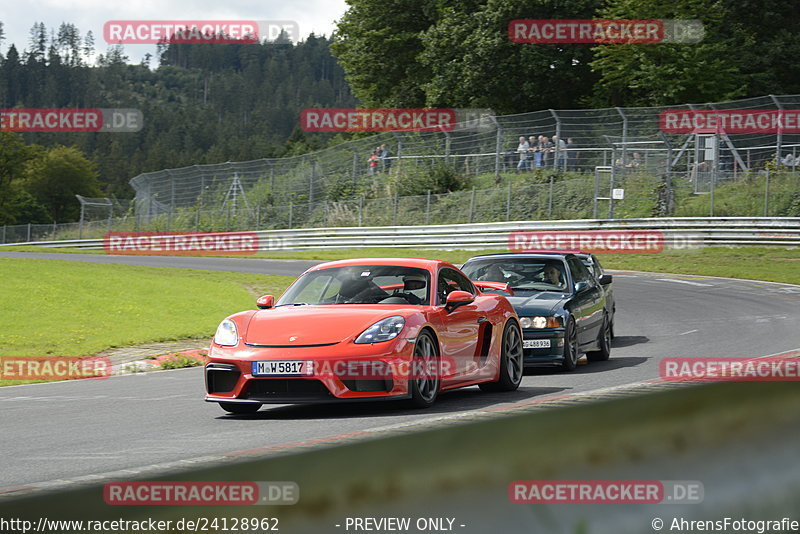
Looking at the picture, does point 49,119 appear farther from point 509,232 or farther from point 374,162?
point 509,232

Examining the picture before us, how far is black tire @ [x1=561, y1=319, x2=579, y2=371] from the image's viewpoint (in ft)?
41.1

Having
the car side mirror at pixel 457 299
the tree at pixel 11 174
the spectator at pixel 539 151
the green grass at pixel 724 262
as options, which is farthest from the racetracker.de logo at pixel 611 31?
the tree at pixel 11 174

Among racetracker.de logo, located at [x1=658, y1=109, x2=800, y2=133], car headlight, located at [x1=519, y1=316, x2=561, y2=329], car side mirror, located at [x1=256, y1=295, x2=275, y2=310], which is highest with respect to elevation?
racetracker.de logo, located at [x1=658, y1=109, x2=800, y2=133]

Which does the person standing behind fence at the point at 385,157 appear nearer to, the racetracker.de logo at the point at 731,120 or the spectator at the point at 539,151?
the spectator at the point at 539,151

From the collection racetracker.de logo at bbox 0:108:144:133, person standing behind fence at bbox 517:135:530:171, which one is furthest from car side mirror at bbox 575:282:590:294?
person standing behind fence at bbox 517:135:530:171

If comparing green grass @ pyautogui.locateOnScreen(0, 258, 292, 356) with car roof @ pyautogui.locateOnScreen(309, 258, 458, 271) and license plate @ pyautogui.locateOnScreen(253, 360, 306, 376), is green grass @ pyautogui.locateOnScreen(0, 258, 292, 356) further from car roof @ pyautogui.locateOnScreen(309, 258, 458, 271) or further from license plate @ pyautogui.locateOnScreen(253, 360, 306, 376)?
license plate @ pyautogui.locateOnScreen(253, 360, 306, 376)

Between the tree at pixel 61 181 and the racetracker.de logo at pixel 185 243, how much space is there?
73.1 meters

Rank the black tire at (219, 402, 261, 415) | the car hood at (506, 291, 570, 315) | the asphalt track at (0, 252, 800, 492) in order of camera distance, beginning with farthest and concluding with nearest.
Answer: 1. the car hood at (506, 291, 570, 315)
2. the black tire at (219, 402, 261, 415)
3. the asphalt track at (0, 252, 800, 492)

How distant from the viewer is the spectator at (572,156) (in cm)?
4209

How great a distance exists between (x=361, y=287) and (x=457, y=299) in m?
0.90

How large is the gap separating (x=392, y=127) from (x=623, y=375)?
175 feet

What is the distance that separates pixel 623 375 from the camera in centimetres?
1180

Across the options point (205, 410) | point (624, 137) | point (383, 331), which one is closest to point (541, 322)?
point (383, 331)

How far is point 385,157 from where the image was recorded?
47750 millimetres
